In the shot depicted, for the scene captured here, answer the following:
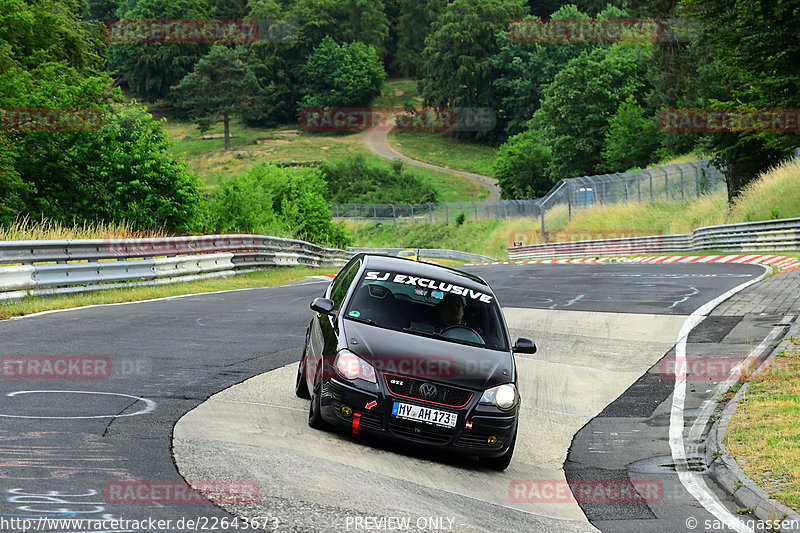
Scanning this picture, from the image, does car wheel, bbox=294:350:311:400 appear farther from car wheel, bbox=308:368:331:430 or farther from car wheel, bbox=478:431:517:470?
car wheel, bbox=478:431:517:470

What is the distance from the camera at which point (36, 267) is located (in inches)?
634

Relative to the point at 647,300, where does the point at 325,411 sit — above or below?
above

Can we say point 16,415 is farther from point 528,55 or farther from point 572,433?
point 528,55

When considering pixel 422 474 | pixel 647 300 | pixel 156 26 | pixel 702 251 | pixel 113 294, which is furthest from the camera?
pixel 156 26

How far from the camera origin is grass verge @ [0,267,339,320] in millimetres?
15180

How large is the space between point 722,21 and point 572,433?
1808 cm

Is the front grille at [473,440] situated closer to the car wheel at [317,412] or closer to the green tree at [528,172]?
the car wheel at [317,412]

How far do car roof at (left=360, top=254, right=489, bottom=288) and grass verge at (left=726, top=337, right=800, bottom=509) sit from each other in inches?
112

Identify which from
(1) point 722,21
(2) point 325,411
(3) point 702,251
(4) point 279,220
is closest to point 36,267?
(2) point 325,411

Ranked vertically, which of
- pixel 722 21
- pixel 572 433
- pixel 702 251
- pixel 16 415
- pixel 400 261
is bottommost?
pixel 702 251

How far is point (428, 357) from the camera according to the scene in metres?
8.06

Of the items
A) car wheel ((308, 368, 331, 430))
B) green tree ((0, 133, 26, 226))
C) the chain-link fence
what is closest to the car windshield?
car wheel ((308, 368, 331, 430))

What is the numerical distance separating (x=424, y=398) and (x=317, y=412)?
987 millimetres

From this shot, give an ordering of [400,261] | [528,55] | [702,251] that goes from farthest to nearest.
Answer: [528,55], [702,251], [400,261]
